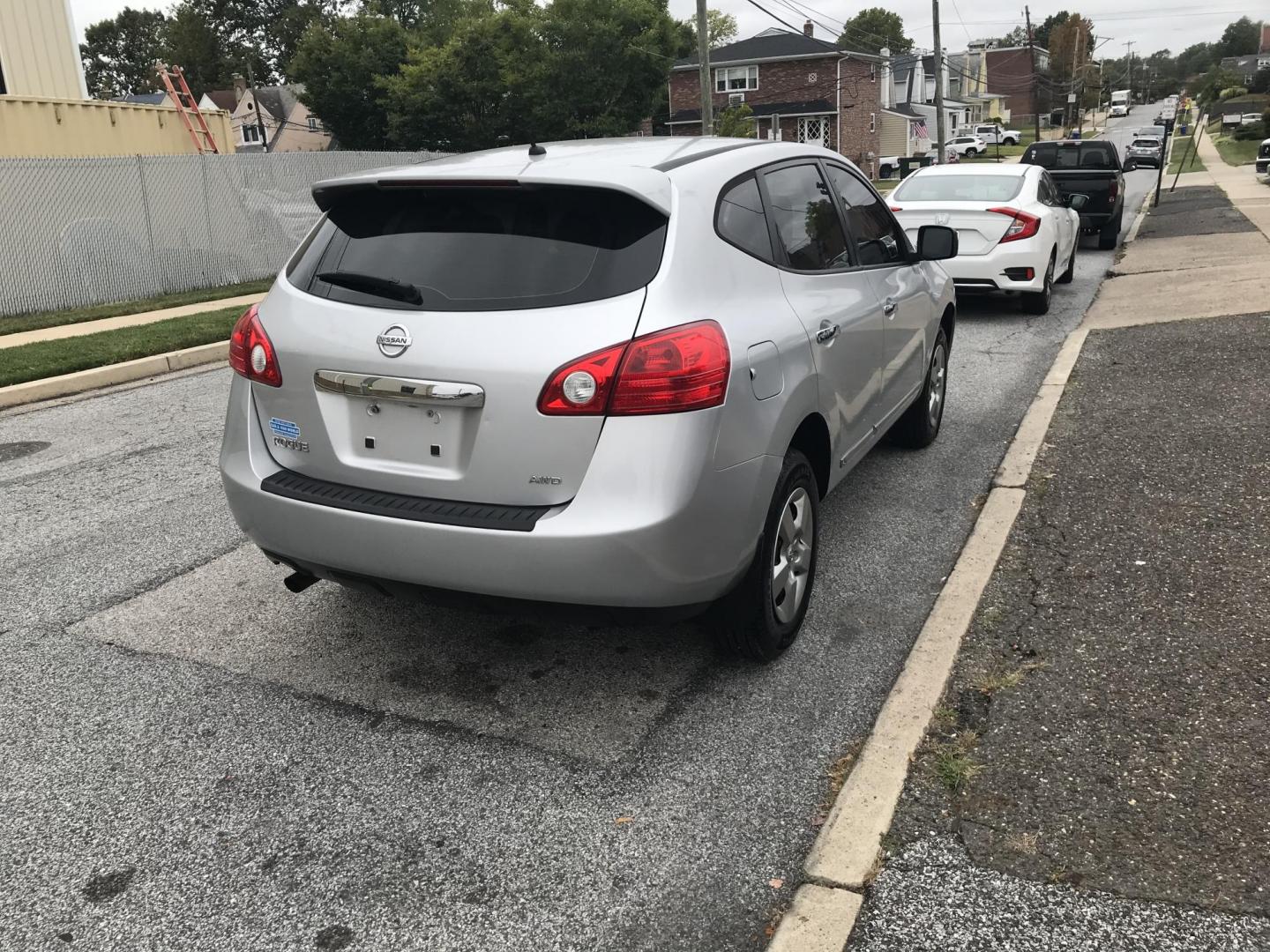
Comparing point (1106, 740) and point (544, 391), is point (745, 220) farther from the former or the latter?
point (1106, 740)

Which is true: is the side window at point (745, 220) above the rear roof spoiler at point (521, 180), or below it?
below

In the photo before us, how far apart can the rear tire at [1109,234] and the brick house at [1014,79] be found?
110201 millimetres

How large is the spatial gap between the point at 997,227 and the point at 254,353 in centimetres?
900

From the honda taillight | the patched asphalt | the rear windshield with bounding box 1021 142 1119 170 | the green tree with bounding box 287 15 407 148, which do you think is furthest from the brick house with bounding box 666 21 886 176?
the honda taillight

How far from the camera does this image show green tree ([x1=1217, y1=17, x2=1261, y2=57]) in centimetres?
16775

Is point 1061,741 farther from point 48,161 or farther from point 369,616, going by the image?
point 48,161

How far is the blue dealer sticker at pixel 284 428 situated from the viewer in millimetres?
3479

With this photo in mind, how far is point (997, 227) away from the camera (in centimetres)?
1083

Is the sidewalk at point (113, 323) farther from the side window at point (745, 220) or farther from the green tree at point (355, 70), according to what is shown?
the green tree at point (355, 70)

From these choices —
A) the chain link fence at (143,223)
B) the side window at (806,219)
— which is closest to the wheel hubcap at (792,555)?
the side window at (806,219)

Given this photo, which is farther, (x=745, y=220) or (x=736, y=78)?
(x=736, y=78)

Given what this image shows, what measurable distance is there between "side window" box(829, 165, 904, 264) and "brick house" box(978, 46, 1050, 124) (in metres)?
124

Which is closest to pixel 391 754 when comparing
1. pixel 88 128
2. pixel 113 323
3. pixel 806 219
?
pixel 806 219

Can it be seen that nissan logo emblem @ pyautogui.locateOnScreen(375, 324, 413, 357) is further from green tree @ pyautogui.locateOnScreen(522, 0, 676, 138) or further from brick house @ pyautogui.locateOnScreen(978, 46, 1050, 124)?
Result: brick house @ pyautogui.locateOnScreen(978, 46, 1050, 124)
